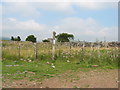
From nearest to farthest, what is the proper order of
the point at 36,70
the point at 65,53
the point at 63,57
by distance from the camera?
the point at 36,70 → the point at 63,57 → the point at 65,53

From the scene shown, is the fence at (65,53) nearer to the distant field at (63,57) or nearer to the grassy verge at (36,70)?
the distant field at (63,57)

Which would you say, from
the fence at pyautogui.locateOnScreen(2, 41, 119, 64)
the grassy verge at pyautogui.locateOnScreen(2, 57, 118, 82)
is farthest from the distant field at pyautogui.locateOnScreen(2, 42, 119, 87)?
the grassy verge at pyautogui.locateOnScreen(2, 57, 118, 82)

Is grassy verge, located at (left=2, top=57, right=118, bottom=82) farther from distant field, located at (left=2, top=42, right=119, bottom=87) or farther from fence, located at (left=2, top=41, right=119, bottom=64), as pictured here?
fence, located at (left=2, top=41, right=119, bottom=64)

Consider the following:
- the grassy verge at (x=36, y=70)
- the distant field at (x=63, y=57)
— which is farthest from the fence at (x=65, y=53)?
the grassy verge at (x=36, y=70)

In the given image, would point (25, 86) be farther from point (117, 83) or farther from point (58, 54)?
point (58, 54)

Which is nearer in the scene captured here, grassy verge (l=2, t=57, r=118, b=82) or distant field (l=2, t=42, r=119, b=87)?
grassy verge (l=2, t=57, r=118, b=82)

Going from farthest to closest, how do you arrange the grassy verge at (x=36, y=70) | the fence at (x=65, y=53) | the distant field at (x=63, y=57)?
the fence at (x=65, y=53) → the distant field at (x=63, y=57) → the grassy verge at (x=36, y=70)

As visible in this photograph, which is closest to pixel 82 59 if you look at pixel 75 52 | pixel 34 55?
pixel 75 52

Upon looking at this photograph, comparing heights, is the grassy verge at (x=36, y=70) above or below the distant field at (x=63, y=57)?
below

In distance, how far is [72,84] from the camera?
6.10 meters

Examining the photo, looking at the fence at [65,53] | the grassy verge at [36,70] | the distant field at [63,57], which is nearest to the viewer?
the grassy verge at [36,70]

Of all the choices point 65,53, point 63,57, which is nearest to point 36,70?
point 63,57

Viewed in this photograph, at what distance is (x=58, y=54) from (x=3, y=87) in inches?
376

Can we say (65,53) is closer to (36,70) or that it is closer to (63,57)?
(63,57)
